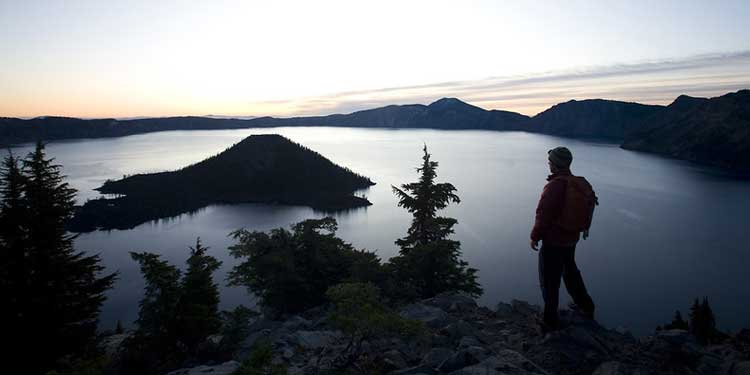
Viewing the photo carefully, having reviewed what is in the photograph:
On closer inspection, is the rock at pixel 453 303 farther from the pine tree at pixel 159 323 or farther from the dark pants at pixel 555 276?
the pine tree at pixel 159 323

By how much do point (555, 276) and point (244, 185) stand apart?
140m

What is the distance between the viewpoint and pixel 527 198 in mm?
99562

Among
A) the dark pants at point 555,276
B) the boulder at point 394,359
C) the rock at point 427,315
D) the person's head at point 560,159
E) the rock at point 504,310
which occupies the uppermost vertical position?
the person's head at point 560,159

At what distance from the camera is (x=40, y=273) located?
16.8 metres

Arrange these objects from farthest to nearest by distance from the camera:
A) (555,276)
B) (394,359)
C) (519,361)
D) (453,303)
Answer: (453,303) → (394,359) → (555,276) → (519,361)

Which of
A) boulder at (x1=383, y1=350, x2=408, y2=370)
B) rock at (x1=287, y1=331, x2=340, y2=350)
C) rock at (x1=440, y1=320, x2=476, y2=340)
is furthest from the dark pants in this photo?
rock at (x1=287, y1=331, x2=340, y2=350)

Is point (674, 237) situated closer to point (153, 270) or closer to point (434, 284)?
point (434, 284)

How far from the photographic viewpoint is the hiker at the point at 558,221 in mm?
7832

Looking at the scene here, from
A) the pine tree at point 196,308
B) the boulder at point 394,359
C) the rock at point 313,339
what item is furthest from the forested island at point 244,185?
the boulder at point 394,359

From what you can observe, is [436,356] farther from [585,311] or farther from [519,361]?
[585,311]

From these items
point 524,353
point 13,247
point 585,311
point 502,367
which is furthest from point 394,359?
point 13,247

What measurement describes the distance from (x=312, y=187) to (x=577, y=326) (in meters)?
133

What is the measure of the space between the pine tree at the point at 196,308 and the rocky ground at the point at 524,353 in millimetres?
2744

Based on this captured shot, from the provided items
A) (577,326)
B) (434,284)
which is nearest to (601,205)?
(434,284)
